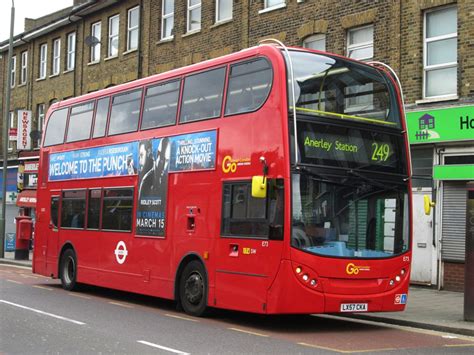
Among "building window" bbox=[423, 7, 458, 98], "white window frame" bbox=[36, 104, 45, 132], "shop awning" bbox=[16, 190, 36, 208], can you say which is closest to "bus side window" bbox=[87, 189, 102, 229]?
"building window" bbox=[423, 7, 458, 98]

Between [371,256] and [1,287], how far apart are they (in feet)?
31.7

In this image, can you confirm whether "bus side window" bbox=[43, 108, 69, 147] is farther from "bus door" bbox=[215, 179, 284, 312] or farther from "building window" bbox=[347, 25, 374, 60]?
"building window" bbox=[347, 25, 374, 60]

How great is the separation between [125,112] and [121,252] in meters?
2.86

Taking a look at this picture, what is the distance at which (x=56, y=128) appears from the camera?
17422mm

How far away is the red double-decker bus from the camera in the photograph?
10.2 metres

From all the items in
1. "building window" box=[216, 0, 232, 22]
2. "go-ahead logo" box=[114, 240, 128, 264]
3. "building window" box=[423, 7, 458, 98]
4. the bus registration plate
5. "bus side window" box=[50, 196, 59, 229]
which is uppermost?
"building window" box=[216, 0, 232, 22]

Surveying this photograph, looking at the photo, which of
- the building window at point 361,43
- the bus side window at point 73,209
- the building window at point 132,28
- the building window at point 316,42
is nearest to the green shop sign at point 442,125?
the building window at point 361,43

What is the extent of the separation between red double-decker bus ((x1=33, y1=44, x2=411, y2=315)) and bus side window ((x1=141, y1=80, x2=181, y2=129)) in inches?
1.4

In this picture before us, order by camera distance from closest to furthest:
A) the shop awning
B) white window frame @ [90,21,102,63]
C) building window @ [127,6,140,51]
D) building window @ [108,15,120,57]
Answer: building window @ [127,6,140,51], the shop awning, building window @ [108,15,120,57], white window frame @ [90,21,102,63]

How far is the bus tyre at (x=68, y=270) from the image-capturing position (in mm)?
16148

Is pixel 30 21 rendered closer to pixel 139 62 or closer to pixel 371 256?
pixel 139 62

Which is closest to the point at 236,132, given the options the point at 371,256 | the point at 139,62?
the point at 371,256

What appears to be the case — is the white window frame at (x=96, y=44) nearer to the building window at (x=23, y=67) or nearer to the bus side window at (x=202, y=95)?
the building window at (x=23, y=67)

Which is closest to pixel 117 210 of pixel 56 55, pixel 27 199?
pixel 27 199
